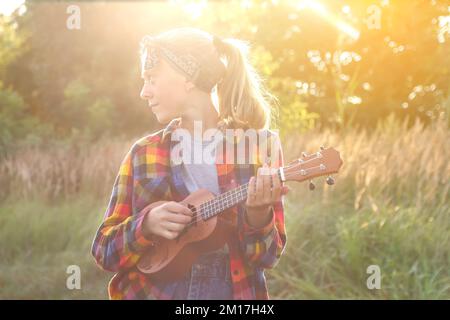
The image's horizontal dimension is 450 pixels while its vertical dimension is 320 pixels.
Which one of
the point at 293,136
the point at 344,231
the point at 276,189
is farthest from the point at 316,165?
the point at 293,136

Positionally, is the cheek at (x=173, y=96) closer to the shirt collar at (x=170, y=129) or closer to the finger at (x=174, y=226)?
the shirt collar at (x=170, y=129)

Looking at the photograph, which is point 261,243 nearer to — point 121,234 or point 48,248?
point 121,234

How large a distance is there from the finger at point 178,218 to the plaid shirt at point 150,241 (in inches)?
4.4

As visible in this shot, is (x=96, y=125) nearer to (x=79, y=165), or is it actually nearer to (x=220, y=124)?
(x=79, y=165)

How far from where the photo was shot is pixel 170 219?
1.77 m

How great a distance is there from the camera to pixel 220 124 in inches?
77.1

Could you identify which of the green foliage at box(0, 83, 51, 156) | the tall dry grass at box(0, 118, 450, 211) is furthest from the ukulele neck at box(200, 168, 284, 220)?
the green foliage at box(0, 83, 51, 156)

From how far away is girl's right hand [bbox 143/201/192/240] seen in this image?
176 centimetres

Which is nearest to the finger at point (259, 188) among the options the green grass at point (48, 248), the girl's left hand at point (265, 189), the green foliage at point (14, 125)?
the girl's left hand at point (265, 189)

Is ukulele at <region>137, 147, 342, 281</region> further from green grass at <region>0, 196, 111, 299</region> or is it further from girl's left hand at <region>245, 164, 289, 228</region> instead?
green grass at <region>0, 196, 111, 299</region>

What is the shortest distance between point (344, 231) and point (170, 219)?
3.36 meters

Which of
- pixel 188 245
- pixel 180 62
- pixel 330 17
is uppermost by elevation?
pixel 330 17
